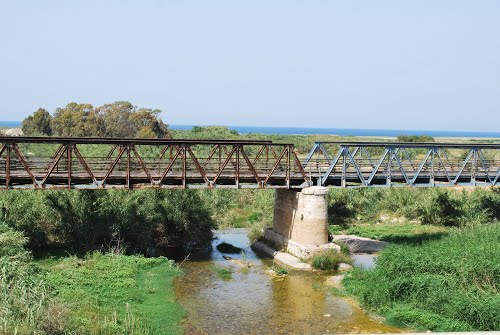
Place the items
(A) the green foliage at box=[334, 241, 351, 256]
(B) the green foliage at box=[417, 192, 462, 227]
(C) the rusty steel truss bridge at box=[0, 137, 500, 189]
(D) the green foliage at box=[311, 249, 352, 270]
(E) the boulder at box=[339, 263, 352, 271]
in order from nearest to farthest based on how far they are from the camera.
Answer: (C) the rusty steel truss bridge at box=[0, 137, 500, 189], (D) the green foliage at box=[311, 249, 352, 270], (E) the boulder at box=[339, 263, 352, 271], (A) the green foliage at box=[334, 241, 351, 256], (B) the green foliage at box=[417, 192, 462, 227]

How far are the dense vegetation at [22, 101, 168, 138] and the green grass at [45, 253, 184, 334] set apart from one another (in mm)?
48296

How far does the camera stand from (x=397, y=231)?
3884 centimetres

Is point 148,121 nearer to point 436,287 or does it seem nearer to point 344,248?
point 344,248

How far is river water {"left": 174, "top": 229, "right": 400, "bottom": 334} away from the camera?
20938 mm

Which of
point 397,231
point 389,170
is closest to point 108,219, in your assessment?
point 389,170

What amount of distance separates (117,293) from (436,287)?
1205cm

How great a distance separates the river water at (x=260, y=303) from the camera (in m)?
20.9

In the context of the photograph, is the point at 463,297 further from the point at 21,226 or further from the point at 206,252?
the point at 21,226

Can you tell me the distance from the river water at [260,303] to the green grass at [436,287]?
93 centimetres

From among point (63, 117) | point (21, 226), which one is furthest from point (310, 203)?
point (63, 117)

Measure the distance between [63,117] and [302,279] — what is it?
63.8 meters

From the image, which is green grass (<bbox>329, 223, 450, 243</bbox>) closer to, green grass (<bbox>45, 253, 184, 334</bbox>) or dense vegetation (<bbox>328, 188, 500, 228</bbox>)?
dense vegetation (<bbox>328, 188, 500, 228</bbox>)

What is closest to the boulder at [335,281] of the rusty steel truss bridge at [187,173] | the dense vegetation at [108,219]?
the rusty steel truss bridge at [187,173]

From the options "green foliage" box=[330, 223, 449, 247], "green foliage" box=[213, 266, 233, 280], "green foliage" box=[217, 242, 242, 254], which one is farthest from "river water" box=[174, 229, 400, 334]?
"green foliage" box=[330, 223, 449, 247]
